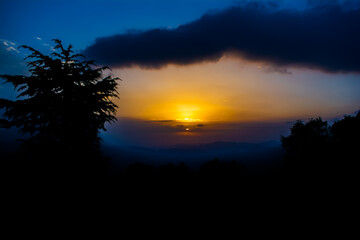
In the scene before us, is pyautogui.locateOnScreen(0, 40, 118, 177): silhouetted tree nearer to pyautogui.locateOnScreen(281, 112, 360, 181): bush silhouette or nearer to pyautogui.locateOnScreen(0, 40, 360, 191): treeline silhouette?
pyautogui.locateOnScreen(0, 40, 360, 191): treeline silhouette

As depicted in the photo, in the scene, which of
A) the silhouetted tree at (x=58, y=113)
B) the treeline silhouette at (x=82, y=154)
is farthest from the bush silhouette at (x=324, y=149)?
the silhouetted tree at (x=58, y=113)

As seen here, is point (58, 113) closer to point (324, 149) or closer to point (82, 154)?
point (82, 154)

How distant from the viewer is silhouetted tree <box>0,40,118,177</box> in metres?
11.1

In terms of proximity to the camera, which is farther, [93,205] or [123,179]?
[123,179]

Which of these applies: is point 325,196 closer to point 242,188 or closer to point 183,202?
point 242,188

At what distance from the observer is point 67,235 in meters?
6.50

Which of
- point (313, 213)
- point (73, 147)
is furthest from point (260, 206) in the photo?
point (73, 147)

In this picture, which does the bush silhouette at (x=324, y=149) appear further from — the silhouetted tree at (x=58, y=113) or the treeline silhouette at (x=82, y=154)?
the silhouetted tree at (x=58, y=113)

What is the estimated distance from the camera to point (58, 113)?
11.7m

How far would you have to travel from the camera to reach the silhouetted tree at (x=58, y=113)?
436 inches

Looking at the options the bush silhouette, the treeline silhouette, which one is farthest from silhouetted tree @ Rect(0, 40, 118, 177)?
the bush silhouette

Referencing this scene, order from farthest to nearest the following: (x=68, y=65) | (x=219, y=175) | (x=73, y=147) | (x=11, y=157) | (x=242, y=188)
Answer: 1. (x=68, y=65)
2. (x=73, y=147)
3. (x=11, y=157)
4. (x=219, y=175)
5. (x=242, y=188)

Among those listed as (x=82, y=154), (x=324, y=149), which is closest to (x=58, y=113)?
(x=82, y=154)

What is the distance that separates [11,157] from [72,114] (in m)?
4.09
